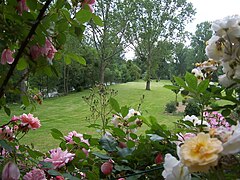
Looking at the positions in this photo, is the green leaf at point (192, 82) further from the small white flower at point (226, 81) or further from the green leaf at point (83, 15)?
the green leaf at point (83, 15)

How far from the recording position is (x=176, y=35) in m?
12.1

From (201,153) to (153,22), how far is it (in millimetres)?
11439

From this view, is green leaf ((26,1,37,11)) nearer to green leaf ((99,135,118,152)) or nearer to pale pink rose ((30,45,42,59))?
pale pink rose ((30,45,42,59))

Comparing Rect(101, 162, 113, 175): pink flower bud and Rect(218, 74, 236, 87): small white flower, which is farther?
Rect(101, 162, 113, 175): pink flower bud

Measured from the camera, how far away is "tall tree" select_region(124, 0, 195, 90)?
11.0m

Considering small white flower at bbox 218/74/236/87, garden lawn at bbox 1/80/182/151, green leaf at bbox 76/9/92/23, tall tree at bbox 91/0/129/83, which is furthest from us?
tall tree at bbox 91/0/129/83

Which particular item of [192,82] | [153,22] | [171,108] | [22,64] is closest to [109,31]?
A: [153,22]

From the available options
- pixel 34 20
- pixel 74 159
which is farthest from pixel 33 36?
pixel 74 159

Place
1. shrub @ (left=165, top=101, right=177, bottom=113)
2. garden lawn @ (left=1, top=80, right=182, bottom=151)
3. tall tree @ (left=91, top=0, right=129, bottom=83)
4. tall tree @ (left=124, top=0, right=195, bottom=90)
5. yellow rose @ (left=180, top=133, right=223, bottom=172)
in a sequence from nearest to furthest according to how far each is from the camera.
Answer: yellow rose @ (left=180, top=133, right=223, bottom=172), garden lawn @ (left=1, top=80, right=182, bottom=151), shrub @ (left=165, top=101, right=177, bottom=113), tall tree @ (left=91, top=0, right=129, bottom=83), tall tree @ (left=124, top=0, right=195, bottom=90)

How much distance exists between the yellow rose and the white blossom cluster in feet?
0.35

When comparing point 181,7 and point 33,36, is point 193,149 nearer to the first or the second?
point 33,36

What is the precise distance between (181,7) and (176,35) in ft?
3.67

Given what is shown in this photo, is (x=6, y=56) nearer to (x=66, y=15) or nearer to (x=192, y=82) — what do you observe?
(x=66, y=15)

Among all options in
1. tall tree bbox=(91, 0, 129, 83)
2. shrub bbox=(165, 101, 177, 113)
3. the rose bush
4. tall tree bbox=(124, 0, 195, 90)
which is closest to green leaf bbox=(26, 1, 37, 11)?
the rose bush
